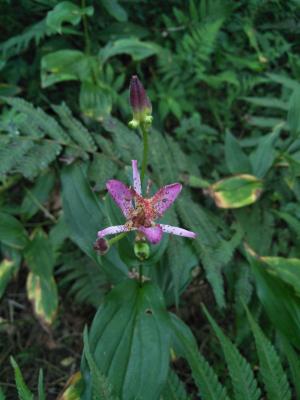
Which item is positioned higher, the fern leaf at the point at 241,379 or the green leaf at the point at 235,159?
the green leaf at the point at 235,159

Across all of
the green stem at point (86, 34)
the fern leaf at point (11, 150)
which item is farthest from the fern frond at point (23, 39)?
the fern leaf at point (11, 150)

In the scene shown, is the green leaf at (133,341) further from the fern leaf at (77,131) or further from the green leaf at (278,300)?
the fern leaf at (77,131)

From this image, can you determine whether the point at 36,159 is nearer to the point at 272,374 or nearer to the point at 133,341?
the point at 133,341

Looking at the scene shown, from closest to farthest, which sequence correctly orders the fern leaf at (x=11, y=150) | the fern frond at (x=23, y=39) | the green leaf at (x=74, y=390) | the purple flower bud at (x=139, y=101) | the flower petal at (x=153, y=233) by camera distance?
the flower petal at (x=153, y=233) < the purple flower bud at (x=139, y=101) < the green leaf at (x=74, y=390) < the fern leaf at (x=11, y=150) < the fern frond at (x=23, y=39)

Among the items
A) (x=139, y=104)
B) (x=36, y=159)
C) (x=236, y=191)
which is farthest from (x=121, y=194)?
(x=236, y=191)

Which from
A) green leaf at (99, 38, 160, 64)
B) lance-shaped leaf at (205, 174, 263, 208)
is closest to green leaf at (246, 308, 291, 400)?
lance-shaped leaf at (205, 174, 263, 208)

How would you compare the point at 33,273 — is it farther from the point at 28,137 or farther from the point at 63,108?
the point at 63,108

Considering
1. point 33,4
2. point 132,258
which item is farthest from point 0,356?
point 33,4
